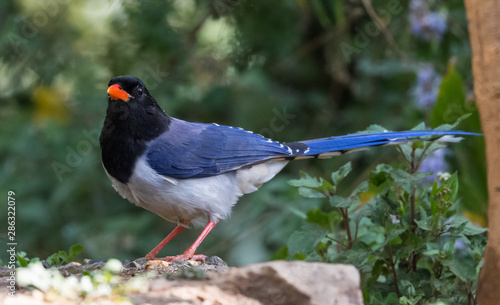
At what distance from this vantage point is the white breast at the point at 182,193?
3199mm

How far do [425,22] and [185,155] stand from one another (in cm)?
261

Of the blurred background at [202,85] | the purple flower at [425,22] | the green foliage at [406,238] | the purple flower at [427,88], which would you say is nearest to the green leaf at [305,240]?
the green foliage at [406,238]

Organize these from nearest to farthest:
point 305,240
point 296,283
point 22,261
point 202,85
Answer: point 296,283 < point 22,261 < point 305,240 < point 202,85

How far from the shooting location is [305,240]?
2963 millimetres

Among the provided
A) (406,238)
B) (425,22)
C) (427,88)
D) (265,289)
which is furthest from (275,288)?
(425,22)

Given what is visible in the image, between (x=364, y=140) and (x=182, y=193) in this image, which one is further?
(x=364, y=140)

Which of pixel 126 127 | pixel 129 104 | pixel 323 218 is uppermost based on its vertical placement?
pixel 129 104

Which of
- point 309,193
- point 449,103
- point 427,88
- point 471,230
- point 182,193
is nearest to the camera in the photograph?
point 471,230

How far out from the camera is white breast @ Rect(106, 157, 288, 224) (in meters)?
3.20

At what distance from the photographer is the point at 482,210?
423 centimetres

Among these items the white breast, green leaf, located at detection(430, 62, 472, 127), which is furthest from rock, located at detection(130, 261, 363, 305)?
green leaf, located at detection(430, 62, 472, 127)

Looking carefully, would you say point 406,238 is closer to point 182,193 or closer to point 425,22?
point 182,193

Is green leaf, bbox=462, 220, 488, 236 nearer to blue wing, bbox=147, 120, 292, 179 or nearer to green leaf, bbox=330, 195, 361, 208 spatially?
green leaf, bbox=330, 195, 361, 208

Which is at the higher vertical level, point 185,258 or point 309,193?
point 309,193
